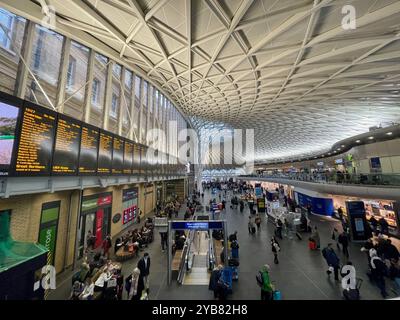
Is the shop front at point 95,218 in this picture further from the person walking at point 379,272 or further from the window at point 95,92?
the person walking at point 379,272

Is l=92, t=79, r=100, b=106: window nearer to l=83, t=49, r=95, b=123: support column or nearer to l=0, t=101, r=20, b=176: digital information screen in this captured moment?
l=83, t=49, r=95, b=123: support column

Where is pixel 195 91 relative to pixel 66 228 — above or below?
above

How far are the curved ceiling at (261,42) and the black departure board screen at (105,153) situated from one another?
6050mm

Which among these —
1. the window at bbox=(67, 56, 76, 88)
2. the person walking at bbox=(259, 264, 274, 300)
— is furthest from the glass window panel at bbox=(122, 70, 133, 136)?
the person walking at bbox=(259, 264, 274, 300)

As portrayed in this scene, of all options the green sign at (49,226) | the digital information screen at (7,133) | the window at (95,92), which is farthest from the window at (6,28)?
the green sign at (49,226)

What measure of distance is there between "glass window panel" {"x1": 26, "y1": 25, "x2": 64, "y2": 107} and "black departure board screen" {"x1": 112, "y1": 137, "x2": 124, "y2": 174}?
11.5 ft

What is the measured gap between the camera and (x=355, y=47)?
1041 cm

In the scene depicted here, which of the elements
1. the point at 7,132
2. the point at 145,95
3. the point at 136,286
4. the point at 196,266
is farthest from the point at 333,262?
the point at 145,95

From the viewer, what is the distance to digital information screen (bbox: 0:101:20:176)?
4852 mm

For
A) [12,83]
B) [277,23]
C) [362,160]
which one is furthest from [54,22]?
[362,160]

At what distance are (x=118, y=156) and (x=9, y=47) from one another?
635cm
